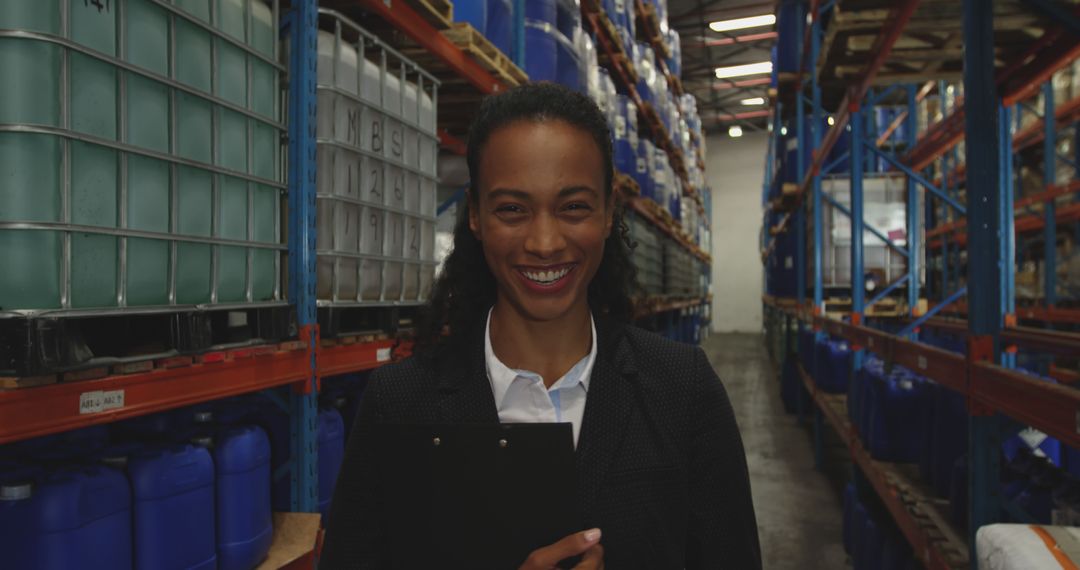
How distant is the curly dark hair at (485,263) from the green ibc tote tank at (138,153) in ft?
2.43

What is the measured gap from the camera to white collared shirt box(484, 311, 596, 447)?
1.28 metres

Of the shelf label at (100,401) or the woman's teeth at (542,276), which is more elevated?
the woman's teeth at (542,276)

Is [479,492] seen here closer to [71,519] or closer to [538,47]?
[71,519]

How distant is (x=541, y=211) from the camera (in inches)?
49.6

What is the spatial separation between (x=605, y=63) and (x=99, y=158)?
256 inches

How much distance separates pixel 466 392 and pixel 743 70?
63.5 feet

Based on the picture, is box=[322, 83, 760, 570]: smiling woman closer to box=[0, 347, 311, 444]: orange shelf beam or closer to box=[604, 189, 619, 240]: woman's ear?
box=[604, 189, 619, 240]: woman's ear

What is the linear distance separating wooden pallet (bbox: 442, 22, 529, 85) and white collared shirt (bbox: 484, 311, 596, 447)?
8.10ft

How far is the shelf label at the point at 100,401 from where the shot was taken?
158 centimetres

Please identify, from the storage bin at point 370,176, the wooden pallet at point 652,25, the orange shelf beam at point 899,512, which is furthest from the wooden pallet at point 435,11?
the wooden pallet at point 652,25

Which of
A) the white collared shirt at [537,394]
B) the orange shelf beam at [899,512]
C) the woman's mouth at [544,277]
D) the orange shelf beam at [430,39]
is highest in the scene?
the orange shelf beam at [430,39]

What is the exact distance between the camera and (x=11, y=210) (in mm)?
1401

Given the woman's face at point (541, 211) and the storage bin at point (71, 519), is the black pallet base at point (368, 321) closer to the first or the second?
the storage bin at point (71, 519)

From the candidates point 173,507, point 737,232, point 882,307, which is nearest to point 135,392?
point 173,507
